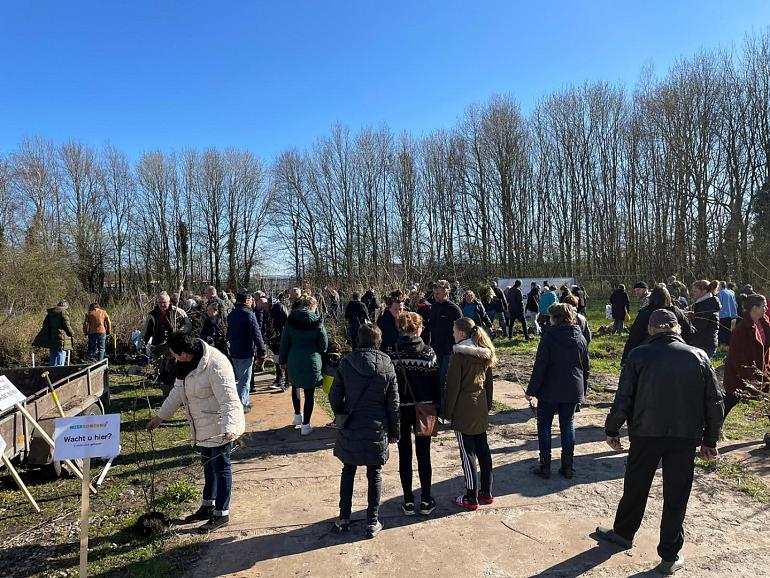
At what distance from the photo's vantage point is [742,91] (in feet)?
83.0

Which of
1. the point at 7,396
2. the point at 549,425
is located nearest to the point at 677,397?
the point at 549,425

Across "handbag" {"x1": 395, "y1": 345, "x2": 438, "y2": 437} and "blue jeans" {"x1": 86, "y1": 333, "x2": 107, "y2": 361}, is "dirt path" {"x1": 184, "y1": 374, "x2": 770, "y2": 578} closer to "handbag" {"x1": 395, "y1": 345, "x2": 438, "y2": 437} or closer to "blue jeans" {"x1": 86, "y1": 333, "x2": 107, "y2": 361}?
"handbag" {"x1": 395, "y1": 345, "x2": 438, "y2": 437}

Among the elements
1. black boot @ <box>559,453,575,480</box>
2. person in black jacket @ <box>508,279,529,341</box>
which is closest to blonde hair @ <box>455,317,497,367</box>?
black boot @ <box>559,453,575,480</box>

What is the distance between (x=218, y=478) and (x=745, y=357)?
5.64 metres

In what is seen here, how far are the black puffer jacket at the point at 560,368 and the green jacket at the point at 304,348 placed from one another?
9.29 ft

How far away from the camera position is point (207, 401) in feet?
13.3

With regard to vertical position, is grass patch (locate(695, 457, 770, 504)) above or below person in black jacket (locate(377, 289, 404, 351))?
below

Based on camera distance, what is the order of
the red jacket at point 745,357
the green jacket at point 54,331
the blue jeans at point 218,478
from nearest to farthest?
the blue jeans at point 218,478 < the red jacket at point 745,357 < the green jacket at point 54,331

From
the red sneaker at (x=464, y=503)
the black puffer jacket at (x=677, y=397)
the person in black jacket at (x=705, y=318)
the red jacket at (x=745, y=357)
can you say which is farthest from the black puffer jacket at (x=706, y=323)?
the red sneaker at (x=464, y=503)

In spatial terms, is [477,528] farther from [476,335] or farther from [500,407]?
Answer: [500,407]

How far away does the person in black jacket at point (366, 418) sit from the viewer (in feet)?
12.6

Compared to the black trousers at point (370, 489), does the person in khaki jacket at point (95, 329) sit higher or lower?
higher

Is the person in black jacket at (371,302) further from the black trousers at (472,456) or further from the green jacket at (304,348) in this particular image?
the black trousers at (472,456)

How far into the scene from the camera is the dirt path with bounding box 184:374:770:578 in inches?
138
